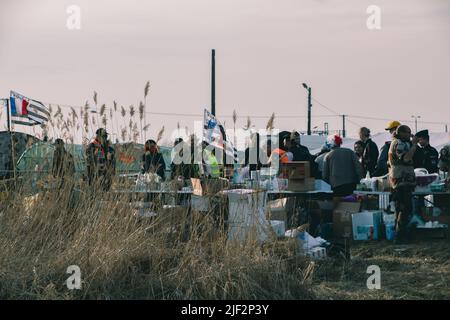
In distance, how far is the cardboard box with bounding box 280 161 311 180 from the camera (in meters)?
9.23

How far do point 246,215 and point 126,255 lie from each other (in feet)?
4.54

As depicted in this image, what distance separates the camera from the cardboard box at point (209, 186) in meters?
6.94

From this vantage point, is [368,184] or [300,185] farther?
[368,184]

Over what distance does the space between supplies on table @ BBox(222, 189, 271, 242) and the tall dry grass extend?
11 cm

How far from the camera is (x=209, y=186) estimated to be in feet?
23.0

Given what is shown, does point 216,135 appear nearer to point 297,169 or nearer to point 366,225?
point 297,169

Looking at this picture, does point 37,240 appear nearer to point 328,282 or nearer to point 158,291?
point 158,291

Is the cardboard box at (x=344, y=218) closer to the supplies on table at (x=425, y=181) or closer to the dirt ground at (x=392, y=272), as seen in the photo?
the dirt ground at (x=392, y=272)

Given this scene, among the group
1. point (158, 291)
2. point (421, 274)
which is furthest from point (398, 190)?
point (158, 291)

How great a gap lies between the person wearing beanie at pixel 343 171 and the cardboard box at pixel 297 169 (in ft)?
1.90

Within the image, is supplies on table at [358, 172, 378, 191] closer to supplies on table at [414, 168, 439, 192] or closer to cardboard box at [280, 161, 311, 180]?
supplies on table at [414, 168, 439, 192]

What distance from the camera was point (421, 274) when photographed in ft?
22.0

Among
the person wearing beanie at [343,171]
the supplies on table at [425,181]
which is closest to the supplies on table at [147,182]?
the person wearing beanie at [343,171]

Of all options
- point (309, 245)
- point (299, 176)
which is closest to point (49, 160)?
point (309, 245)
